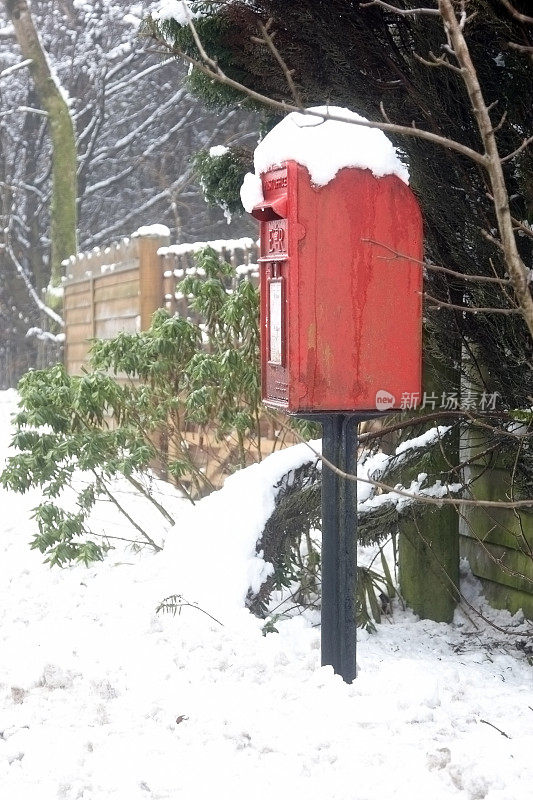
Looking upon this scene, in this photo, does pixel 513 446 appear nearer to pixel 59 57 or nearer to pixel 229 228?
pixel 229 228

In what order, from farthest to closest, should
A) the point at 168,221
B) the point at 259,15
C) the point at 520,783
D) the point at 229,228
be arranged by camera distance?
the point at 168,221 < the point at 229,228 < the point at 259,15 < the point at 520,783

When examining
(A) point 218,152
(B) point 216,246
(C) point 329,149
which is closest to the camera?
(C) point 329,149

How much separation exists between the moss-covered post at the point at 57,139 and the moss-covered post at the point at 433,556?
12663mm

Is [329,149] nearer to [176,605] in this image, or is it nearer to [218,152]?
[218,152]

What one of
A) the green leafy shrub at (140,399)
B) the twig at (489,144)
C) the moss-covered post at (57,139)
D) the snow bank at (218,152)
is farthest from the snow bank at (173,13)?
the moss-covered post at (57,139)

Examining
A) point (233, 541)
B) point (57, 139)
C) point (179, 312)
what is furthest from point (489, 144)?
point (57, 139)

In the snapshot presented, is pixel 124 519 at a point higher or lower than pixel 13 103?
lower

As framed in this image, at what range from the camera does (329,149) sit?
352 cm

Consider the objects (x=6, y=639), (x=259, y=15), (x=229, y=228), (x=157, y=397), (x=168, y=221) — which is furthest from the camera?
(x=168, y=221)

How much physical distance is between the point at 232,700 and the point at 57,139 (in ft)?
47.7

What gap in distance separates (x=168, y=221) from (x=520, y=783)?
19.9 m

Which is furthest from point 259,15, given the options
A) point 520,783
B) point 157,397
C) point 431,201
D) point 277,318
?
point 520,783

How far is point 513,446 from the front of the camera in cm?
418

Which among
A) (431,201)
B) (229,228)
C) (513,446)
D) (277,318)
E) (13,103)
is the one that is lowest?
(513,446)
